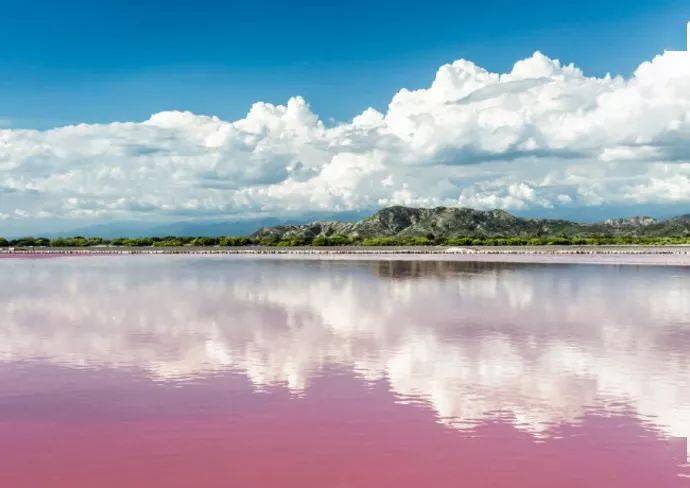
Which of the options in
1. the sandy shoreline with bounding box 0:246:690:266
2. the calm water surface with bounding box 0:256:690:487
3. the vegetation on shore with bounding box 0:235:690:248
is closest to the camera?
the calm water surface with bounding box 0:256:690:487

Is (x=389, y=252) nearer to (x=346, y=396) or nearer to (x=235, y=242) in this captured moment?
(x=235, y=242)

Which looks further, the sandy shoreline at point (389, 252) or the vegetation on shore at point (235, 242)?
the vegetation on shore at point (235, 242)

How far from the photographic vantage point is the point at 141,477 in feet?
45.0

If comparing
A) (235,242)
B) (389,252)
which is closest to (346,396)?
(389,252)

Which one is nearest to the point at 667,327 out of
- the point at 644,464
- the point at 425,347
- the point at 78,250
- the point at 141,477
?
the point at 425,347

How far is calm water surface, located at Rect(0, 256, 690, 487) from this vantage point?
14.2m

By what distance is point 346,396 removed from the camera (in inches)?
770

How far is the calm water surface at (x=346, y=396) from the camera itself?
559 inches

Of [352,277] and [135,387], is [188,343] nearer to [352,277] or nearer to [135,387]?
[135,387]

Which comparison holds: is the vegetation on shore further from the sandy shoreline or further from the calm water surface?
the calm water surface

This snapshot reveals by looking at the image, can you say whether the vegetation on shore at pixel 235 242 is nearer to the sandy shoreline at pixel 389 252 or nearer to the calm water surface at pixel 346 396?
the sandy shoreline at pixel 389 252

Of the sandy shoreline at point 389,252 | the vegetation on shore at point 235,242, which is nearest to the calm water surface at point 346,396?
the sandy shoreline at point 389,252

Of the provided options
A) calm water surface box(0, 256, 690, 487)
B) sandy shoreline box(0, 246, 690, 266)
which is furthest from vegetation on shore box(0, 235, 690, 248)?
calm water surface box(0, 256, 690, 487)

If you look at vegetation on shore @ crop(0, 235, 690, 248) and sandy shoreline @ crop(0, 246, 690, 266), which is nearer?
sandy shoreline @ crop(0, 246, 690, 266)
